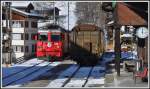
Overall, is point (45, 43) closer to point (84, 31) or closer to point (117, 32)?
point (84, 31)

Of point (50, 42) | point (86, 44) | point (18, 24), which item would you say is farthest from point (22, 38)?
point (86, 44)

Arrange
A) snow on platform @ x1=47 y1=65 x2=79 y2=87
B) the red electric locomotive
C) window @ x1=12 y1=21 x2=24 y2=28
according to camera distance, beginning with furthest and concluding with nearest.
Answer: window @ x1=12 y1=21 x2=24 y2=28, the red electric locomotive, snow on platform @ x1=47 y1=65 x2=79 y2=87

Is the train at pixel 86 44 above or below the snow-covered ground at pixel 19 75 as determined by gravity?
above

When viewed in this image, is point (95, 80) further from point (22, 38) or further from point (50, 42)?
point (22, 38)

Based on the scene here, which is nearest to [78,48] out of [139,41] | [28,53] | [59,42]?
[59,42]

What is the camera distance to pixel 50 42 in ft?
143

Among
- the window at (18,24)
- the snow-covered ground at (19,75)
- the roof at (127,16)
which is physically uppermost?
the roof at (127,16)

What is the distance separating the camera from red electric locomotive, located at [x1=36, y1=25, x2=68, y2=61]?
43.3m

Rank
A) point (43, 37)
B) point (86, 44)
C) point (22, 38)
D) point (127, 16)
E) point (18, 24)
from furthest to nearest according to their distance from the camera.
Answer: point (18, 24) → point (22, 38) → point (43, 37) → point (86, 44) → point (127, 16)

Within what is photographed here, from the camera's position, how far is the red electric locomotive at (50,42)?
43.3 m

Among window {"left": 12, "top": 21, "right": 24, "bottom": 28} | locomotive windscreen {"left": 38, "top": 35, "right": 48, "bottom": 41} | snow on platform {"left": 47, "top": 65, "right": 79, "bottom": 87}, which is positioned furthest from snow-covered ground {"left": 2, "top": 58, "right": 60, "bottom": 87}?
window {"left": 12, "top": 21, "right": 24, "bottom": 28}

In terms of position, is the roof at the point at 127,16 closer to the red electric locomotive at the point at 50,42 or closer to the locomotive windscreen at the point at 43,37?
the red electric locomotive at the point at 50,42

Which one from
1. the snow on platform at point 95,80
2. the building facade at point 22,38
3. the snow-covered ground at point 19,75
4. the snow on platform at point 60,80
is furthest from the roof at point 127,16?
the building facade at point 22,38

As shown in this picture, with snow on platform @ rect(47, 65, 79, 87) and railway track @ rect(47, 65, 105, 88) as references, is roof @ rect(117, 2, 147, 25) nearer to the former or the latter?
railway track @ rect(47, 65, 105, 88)
